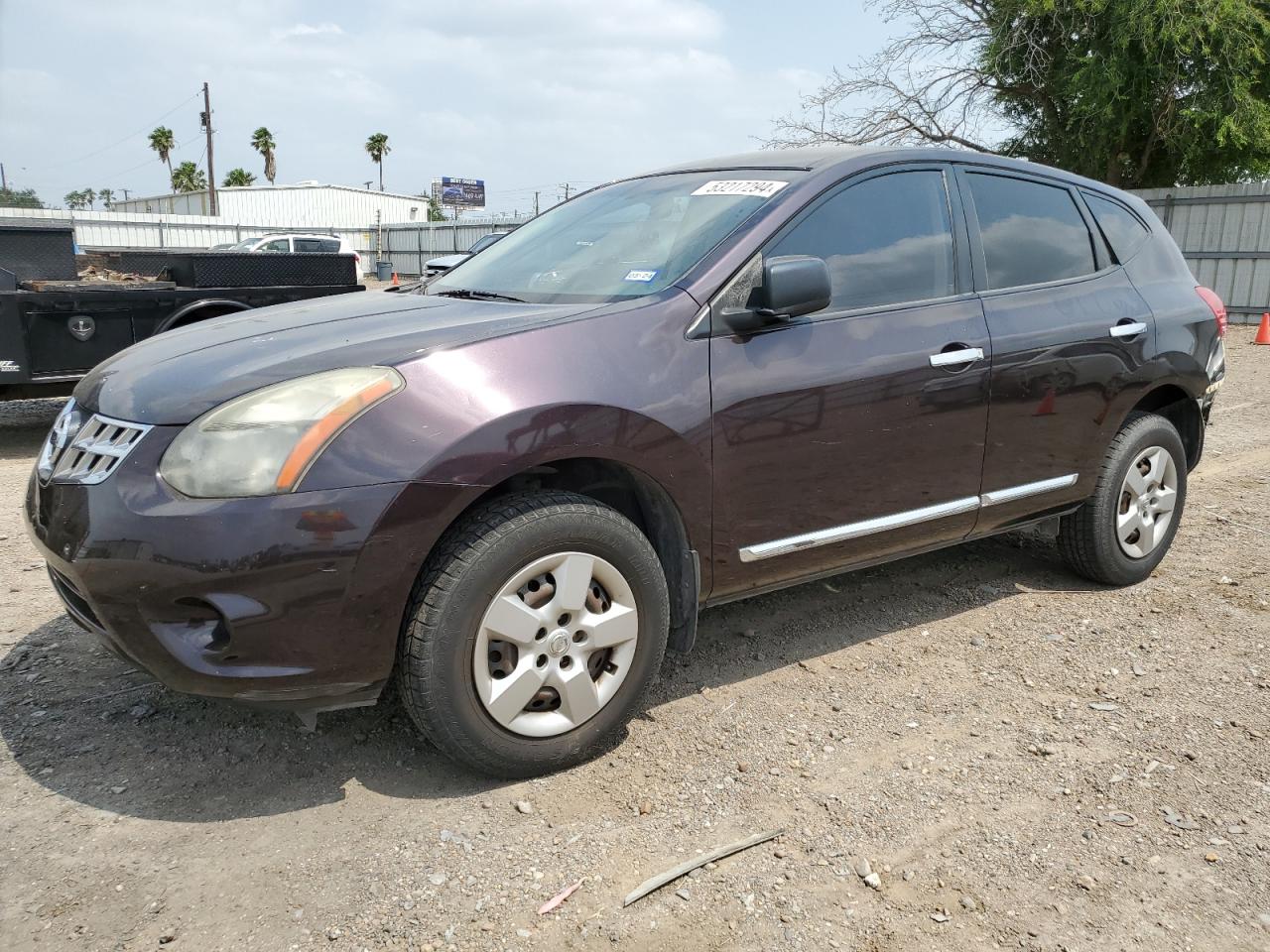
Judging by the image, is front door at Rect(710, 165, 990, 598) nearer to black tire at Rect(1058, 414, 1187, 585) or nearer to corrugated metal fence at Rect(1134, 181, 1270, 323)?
black tire at Rect(1058, 414, 1187, 585)

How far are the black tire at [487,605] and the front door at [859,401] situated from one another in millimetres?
396

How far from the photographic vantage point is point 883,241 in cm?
344

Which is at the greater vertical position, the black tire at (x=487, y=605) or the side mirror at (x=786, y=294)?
the side mirror at (x=786, y=294)

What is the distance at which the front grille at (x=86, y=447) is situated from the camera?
2467 millimetres

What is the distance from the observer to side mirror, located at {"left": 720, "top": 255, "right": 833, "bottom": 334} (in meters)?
2.92

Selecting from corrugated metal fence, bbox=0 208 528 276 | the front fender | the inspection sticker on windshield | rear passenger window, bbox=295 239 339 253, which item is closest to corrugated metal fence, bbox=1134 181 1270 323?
the inspection sticker on windshield

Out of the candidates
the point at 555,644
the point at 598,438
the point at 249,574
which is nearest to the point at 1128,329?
the point at 598,438

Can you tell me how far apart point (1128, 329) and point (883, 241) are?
1274 millimetres

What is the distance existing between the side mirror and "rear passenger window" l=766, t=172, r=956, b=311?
218 mm

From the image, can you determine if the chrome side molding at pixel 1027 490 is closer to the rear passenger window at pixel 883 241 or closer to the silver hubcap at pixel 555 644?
the rear passenger window at pixel 883 241

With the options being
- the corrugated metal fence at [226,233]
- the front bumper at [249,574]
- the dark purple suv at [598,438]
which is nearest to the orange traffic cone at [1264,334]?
the dark purple suv at [598,438]

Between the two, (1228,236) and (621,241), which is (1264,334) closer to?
(1228,236)

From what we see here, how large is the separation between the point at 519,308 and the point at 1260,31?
792 inches

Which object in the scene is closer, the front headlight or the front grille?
the front headlight
